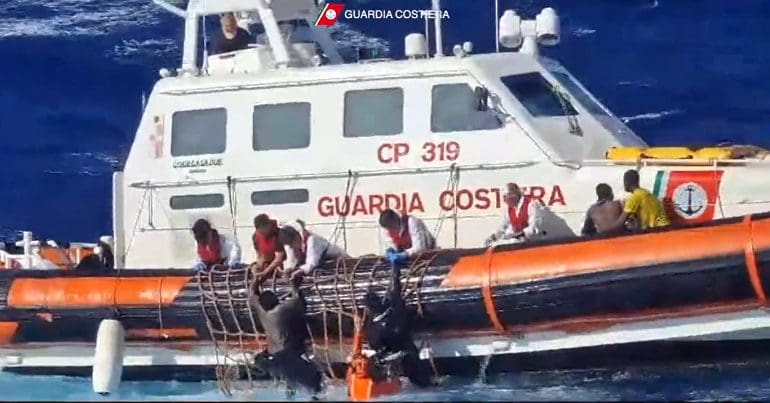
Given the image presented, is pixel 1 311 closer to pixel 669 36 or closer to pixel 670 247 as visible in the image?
pixel 670 247

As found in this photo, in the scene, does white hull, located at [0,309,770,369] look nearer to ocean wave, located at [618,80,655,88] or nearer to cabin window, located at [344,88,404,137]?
cabin window, located at [344,88,404,137]

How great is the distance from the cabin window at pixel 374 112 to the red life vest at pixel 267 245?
0.96m

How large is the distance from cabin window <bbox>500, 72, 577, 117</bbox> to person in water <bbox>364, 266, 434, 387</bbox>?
1.73 m

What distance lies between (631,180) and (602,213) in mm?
297

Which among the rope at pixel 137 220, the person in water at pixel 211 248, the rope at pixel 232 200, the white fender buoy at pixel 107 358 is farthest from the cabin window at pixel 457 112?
the white fender buoy at pixel 107 358

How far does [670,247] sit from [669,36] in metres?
13.4

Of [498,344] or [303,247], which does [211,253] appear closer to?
[303,247]

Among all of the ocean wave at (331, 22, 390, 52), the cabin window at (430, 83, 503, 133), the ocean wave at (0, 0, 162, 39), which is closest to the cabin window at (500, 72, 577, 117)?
the cabin window at (430, 83, 503, 133)

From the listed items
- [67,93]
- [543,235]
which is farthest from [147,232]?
[67,93]

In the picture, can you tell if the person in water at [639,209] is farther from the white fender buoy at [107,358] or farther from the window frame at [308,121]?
the white fender buoy at [107,358]

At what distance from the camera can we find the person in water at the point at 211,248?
1229cm

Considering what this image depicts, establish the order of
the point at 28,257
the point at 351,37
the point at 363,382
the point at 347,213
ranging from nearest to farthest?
the point at 363,382, the point at 347,213, the point at 28,257, the point at 351,37

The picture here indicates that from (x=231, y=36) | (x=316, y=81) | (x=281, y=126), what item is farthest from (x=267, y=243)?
(x=231, y=36)

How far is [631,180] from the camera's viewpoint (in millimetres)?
11664
